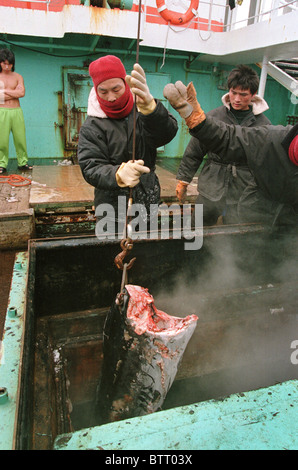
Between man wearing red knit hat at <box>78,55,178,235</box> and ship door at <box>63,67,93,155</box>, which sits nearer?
man wearing red knit hat at <box>78,55,178,235</box>

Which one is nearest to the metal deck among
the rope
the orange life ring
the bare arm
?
the rope

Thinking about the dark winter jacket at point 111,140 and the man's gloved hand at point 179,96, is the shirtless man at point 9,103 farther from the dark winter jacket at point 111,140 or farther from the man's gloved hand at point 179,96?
the man's gloved hand at point 179,96

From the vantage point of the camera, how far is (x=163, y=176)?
6.32 metres

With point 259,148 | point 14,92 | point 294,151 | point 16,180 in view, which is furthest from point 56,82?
point 294,151

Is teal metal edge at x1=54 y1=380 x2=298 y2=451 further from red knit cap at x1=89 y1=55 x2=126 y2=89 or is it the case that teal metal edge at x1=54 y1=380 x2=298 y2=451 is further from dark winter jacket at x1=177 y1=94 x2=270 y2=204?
dark winter jacket at x1=177 y1=94 x2=270 y2=204

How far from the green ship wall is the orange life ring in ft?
3.82

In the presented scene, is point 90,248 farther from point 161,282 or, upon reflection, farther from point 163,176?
point 163,176

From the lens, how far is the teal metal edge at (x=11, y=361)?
1205 millimetres

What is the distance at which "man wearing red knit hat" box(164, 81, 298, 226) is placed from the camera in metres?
2.09

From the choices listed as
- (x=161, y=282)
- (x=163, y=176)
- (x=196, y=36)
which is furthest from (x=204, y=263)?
(x=196, y=36)

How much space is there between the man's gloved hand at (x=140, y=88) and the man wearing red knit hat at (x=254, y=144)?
133mm

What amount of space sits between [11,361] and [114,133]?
5.82 feet

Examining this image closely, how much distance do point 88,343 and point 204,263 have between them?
1281mm

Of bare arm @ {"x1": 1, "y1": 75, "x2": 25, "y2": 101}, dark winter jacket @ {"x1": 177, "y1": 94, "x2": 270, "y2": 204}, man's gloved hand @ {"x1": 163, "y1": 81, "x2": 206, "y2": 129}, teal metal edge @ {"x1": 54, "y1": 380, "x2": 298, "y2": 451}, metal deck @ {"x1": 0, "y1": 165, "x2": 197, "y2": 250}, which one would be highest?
bare arm @ {"x1": 1, "y1": 75, "x2": 25, "y2": 101}
